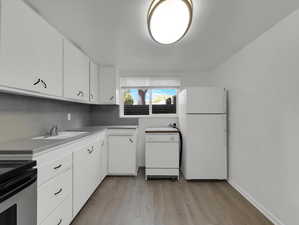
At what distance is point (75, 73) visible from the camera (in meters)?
2.36

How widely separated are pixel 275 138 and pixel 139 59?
2265 millimetres

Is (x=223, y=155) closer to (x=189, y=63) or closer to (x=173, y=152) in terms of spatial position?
(x=173, y=152)

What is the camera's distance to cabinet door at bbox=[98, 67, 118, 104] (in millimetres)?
3393

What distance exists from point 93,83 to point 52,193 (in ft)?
6.91

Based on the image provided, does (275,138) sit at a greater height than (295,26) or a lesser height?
lesser

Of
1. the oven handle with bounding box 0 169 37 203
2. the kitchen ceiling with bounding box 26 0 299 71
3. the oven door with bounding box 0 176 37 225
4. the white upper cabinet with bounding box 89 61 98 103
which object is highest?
the kitchen ceiling with bounding box 26 0 299 71

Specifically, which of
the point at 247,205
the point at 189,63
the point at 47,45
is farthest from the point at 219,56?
the point at 47,45

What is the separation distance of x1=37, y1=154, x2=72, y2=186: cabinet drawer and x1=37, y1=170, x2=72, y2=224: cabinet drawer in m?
0.04

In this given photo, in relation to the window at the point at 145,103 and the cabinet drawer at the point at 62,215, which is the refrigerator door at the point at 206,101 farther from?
the cabinet drawer at the point at 62,215

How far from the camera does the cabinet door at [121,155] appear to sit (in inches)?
124

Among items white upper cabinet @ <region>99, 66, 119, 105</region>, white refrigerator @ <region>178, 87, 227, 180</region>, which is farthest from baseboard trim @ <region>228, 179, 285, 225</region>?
white upper cabinet @ <region>99, 66, 119, 105</region>

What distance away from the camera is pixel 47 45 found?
1691mm

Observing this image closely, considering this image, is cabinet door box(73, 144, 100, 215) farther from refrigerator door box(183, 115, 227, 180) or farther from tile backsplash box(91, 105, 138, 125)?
refrigerator door box(183, 115, 227, 180)

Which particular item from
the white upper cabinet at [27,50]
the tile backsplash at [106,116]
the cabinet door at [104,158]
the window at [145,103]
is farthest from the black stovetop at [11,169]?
the window at [145,103]
